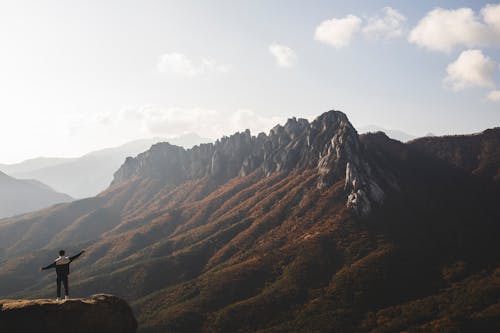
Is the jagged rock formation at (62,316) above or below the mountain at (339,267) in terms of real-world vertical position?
above

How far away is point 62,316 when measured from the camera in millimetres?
22141

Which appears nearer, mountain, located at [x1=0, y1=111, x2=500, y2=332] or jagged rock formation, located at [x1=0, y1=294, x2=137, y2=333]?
jagged rock formation, located at [x1=0, y1=294, x2=137, y2=333]

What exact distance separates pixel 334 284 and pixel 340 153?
3556 inches

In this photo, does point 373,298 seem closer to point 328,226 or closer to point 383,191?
point 328,226

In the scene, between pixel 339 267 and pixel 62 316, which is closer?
pixel 62 316

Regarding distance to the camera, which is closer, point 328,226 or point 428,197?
point 328,226

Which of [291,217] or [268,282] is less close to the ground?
[291,217]

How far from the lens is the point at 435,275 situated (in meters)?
130

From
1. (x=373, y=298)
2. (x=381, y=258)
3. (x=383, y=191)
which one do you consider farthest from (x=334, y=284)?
(x=383, y=191)

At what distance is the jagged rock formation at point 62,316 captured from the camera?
21.5 meters

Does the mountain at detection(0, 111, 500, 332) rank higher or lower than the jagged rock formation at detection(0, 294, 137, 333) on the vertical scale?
lower

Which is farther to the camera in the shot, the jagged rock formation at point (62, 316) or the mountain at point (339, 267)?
the mountain at point (339, 267)

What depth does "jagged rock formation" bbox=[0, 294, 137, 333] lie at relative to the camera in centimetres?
2145

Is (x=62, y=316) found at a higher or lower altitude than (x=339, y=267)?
higher
